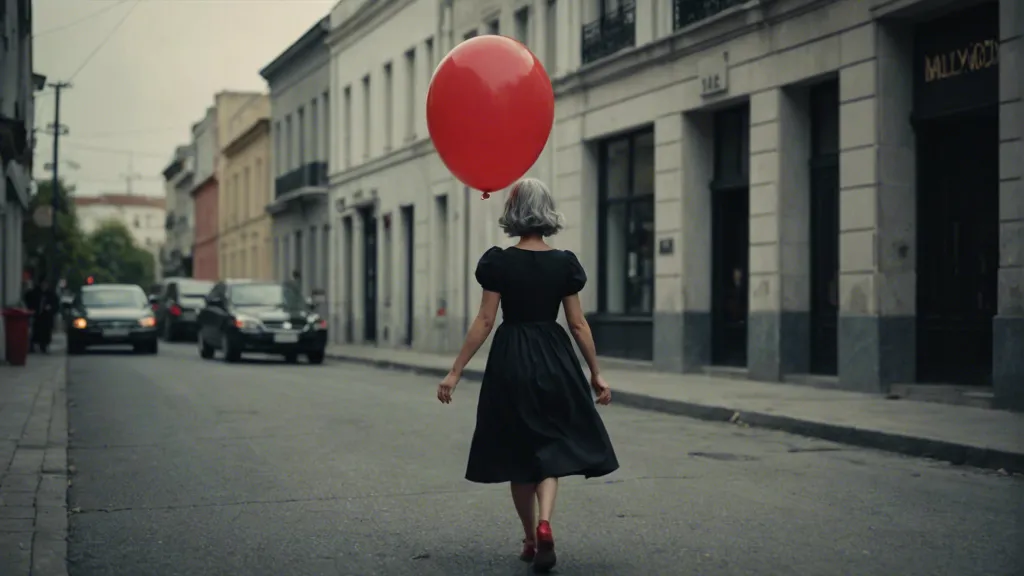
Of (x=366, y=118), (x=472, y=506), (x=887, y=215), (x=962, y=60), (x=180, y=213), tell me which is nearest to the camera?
(x=472, y=506)

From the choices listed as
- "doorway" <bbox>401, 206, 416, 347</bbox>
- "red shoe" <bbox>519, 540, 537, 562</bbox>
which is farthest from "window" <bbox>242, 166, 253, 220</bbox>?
"red shoe" <bbox>519, 540, 537, 562</bbox>

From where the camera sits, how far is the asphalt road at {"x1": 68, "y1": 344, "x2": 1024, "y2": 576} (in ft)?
21.8

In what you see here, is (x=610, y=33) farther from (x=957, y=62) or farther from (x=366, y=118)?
(x=366, y=118)

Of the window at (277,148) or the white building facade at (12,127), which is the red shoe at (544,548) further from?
the window at (277,148)

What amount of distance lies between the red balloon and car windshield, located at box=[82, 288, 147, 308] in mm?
25510

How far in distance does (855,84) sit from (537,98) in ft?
30.3

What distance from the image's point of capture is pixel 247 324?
1075 inches

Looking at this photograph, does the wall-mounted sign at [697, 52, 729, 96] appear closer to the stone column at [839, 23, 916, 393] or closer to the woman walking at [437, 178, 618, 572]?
the stone column at [839, 23, 916, 393]

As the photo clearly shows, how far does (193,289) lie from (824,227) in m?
29.1

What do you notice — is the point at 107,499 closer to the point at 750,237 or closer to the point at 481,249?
the point at 750,237

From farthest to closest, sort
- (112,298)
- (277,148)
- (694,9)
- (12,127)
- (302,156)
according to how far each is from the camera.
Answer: (277,148) < (302,156) < (112,298) < (694,9) < (12,127)

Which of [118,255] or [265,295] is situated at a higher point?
[118,255]

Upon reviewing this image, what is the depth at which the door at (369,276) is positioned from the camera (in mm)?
39656

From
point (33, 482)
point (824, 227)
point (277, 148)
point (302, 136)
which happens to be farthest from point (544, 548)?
point (277, 148)
